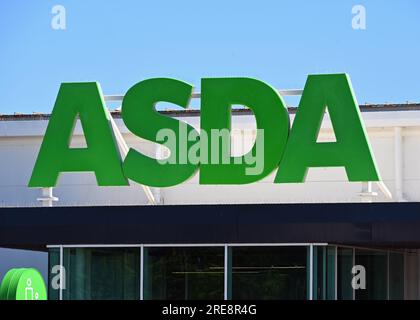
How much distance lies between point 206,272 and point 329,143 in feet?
11.9

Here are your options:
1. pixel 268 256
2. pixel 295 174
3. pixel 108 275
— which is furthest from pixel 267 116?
pixel 108 275

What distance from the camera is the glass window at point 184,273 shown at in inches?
786

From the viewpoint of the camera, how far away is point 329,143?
20484 mm

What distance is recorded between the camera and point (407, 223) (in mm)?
18875

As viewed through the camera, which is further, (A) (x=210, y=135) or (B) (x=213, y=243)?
(A) (x=210, y=135)

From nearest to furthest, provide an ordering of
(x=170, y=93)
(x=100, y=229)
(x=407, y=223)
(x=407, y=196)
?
1. (x=407, y=223)
2. (x=100, y=229)
3. (x=170, y=93)
4. (x=407, y=196)

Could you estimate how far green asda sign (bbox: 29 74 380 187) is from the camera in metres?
20.5

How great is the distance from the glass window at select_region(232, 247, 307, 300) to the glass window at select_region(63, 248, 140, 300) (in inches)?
82.6

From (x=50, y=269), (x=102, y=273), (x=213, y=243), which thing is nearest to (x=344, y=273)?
(x=213, y=243)

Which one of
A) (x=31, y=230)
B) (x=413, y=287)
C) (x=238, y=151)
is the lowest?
(x=413, y=287)

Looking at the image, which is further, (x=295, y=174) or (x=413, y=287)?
(x=413, y=287)

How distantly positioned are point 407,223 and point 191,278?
14.4 feet

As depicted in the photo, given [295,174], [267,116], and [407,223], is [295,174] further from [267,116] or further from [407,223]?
[407,223]

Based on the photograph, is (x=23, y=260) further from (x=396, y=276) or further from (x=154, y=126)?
(x=396, y=276)
